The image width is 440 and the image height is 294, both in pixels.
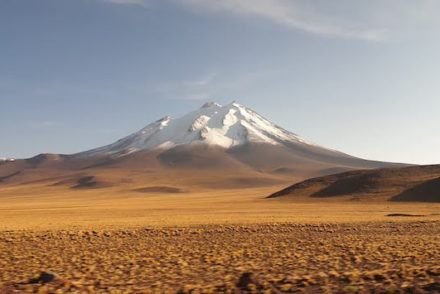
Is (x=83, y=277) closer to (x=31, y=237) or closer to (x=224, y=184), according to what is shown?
(x=31, y=237)

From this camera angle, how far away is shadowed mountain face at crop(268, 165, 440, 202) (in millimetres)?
75562

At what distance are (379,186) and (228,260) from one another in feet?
232

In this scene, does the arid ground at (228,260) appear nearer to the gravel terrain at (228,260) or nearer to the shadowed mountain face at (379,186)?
the gravel terrain at (228,260)

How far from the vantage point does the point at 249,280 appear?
12.1 meters

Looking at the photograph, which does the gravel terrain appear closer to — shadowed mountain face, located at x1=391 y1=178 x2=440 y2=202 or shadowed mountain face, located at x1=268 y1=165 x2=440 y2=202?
shadowed mountain face, located at x1=391 y1=178 x2=440 y2=202

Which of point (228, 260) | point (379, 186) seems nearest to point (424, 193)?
point (379, 186)

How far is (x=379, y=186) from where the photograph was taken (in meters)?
83.8

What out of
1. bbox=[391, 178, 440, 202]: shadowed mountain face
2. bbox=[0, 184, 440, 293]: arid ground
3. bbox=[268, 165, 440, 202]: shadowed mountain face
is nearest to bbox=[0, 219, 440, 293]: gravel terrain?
bbox=[0, 184, 440, 293]: arid ground

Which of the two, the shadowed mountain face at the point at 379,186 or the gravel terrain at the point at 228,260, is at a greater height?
the shadowed mountain face at the point at 379,186

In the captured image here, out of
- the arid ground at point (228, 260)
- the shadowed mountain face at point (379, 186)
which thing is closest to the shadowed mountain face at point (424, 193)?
the shadowed mountain face at point (379, 186)

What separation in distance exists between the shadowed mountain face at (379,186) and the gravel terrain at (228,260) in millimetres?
48468

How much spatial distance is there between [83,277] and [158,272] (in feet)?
6.67

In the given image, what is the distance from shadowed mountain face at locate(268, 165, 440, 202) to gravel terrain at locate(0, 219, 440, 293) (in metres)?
48.5

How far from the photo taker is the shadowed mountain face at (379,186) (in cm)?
7556
